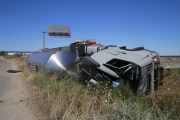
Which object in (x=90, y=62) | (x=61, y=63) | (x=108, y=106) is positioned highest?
(x=90, y=62)

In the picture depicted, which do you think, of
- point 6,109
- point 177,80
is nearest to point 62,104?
point 6,109

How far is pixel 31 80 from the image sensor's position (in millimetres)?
9547

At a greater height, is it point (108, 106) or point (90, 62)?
point (90, 62)

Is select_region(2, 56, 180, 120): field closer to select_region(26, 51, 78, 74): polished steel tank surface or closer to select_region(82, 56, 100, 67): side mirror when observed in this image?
select_region(82, 56, 100, 67): side mirror

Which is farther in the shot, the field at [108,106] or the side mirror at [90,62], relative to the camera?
the side mirror at [90,62]

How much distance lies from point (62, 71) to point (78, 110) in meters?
5.30

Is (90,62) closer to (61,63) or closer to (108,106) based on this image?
(61,63)

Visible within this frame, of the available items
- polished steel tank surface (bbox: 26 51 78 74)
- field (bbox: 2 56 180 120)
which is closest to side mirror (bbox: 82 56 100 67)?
field (bbox: 2 56 180 120)

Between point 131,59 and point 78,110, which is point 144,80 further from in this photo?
point 78,110

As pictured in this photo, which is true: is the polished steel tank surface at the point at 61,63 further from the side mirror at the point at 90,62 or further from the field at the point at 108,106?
the field at the point at 108,106

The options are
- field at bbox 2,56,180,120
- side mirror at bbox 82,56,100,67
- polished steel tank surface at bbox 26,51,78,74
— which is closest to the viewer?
field at bbox 2,56,180,120

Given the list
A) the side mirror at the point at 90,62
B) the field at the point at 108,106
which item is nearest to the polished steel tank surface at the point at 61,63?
the side mirror at the point at 90,62

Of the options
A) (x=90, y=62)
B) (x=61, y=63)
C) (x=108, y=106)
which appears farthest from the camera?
(x=61, y=63)

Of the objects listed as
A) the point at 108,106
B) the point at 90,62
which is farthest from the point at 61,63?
the point at 108,106
